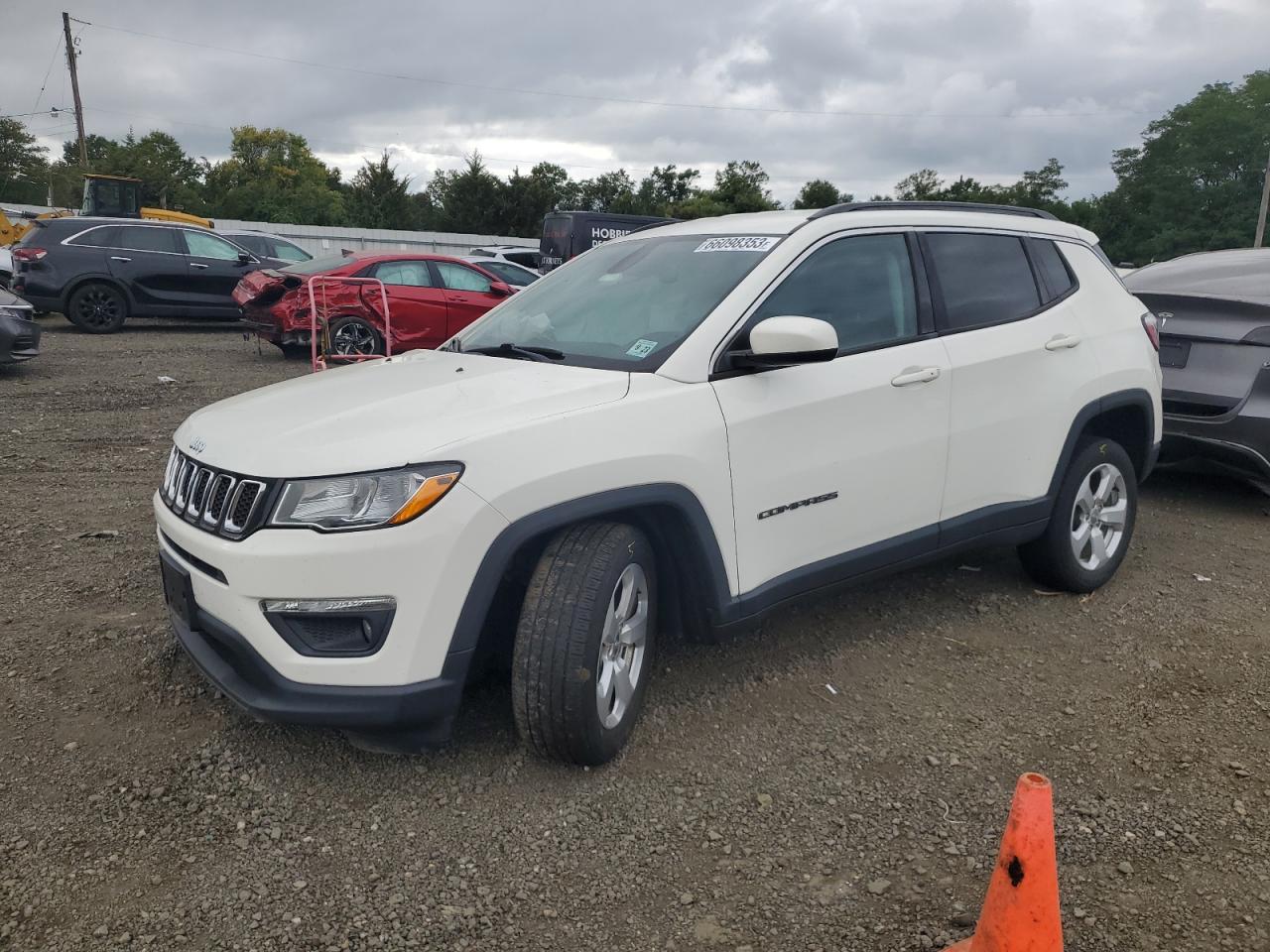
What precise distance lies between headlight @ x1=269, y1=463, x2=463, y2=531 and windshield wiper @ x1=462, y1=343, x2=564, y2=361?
942 mm

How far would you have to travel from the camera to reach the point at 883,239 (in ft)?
12.6

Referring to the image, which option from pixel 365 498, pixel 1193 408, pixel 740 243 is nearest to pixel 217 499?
pixel 365 498

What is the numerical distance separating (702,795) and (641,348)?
1.44 meters

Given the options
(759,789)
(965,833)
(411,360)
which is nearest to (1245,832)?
(965,833)

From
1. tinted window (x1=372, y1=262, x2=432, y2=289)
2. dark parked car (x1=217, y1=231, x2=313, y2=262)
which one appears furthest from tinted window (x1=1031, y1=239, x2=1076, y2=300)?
dark parked car (x1=217, y1=231, x2=313, y2=262)

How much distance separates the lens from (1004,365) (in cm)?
402

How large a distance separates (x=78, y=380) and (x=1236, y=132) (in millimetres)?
65512

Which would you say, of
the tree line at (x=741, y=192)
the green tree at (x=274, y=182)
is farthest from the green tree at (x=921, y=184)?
the green tree at (x=274, y=182)

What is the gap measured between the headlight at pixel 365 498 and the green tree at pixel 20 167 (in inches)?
2968

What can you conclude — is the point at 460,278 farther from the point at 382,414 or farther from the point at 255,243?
the point at 382,414

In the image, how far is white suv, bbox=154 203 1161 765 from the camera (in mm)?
2623

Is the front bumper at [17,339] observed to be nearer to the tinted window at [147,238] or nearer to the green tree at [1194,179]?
the tinted window at [147,238]

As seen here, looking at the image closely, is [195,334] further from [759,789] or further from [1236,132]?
[1236,132]

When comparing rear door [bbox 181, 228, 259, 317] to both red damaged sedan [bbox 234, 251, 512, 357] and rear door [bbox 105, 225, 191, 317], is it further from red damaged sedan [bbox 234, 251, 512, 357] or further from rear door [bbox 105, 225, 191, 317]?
red damaged sedan [bbox 234, 251, 512, 357]
